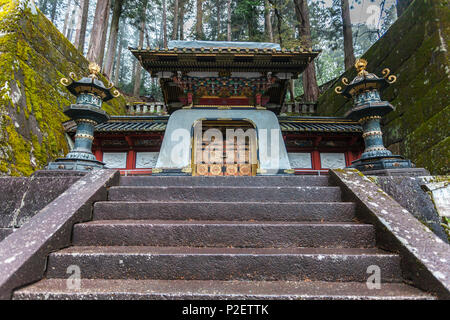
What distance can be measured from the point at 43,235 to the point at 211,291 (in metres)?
1.44

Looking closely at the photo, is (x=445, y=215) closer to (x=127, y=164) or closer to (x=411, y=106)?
(x=411, y=106)

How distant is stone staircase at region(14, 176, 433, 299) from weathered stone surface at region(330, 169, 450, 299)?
78 mm

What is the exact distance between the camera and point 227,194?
8.99 ft

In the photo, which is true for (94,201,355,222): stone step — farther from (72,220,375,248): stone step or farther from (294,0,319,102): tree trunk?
(294,0,319,102): tree trunk

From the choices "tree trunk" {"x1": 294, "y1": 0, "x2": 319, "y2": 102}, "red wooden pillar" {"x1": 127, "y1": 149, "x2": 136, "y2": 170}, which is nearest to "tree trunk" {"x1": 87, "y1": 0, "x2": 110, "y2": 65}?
"red wooden pillar" {"x1": 127, "y1": 149, "x2": 136, "y2": 170}

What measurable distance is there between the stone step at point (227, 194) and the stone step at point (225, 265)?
98 cm

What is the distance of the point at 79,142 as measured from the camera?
4.14 meters

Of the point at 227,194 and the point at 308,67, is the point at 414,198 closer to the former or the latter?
the point at 227,194

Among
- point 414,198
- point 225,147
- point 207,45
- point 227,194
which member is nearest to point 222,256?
point 227,194

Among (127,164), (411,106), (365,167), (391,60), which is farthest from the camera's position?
(127,164)

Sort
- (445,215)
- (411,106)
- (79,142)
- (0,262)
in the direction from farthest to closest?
(411,106) < (79,142) < (445,215) < (0,262)
